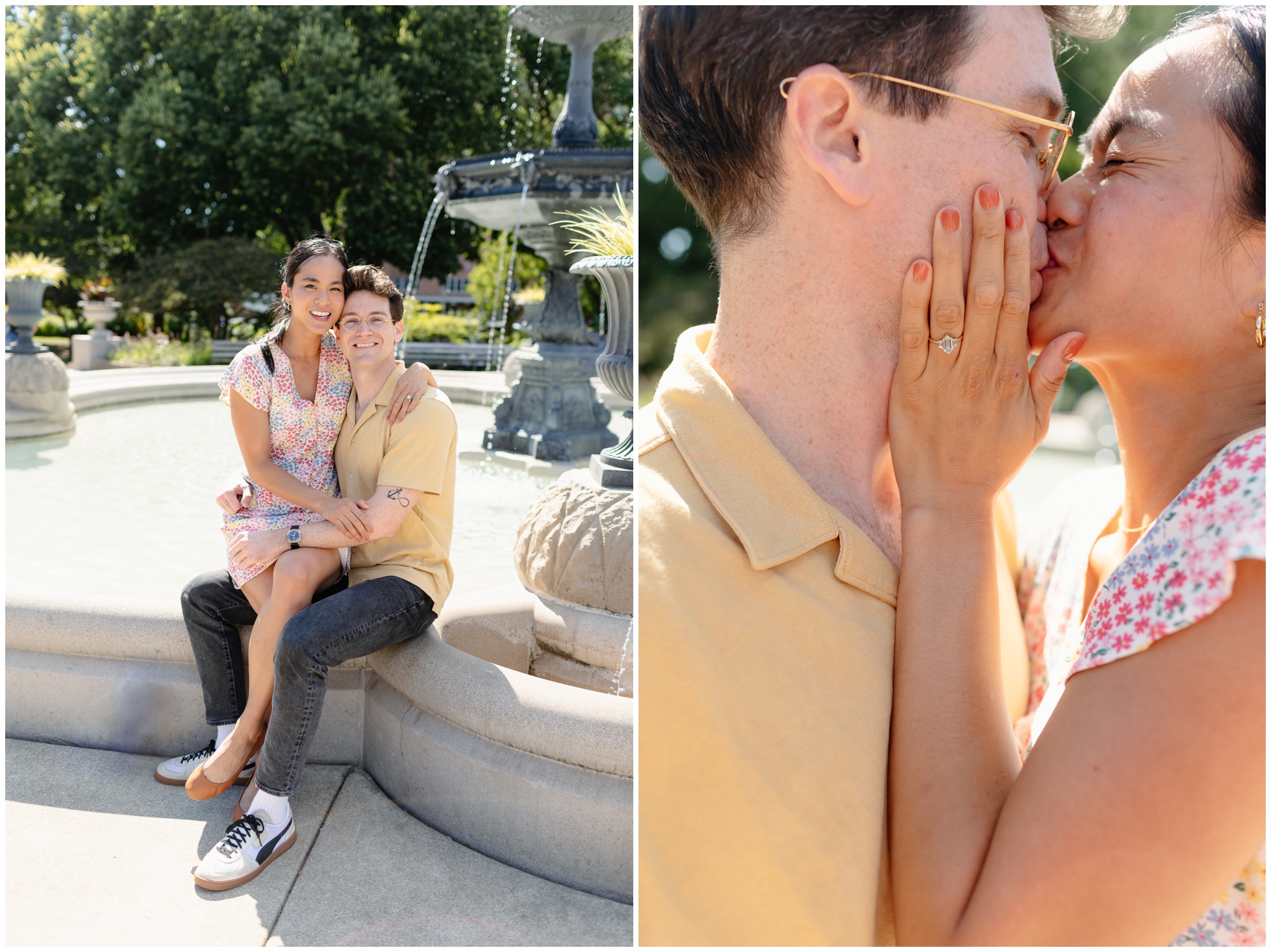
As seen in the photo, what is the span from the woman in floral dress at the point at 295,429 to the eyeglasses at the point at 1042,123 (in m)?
2.16

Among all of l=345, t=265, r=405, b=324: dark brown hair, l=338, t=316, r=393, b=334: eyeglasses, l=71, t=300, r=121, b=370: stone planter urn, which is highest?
l=345, t=265, r=405, b=324: dark brown hair

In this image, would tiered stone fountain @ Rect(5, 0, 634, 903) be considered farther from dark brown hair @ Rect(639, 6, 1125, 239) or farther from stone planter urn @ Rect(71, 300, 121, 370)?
stone planter urn @ Rect(71, 300, 121, 370)

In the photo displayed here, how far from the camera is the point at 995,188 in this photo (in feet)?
4.35

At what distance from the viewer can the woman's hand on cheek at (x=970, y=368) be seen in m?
1.32

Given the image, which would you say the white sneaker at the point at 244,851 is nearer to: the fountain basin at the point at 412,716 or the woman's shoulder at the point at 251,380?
the fountain basin at the point at 412,716

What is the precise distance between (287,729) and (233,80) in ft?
77.9

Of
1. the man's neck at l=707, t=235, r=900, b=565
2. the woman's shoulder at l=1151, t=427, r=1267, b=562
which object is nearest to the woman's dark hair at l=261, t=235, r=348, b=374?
the man's neck at l=707, t=235, r=900, b=565

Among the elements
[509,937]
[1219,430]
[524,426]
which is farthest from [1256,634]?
[524,426]

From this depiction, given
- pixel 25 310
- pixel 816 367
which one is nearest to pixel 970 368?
pixel 816 367

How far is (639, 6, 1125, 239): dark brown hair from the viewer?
1.26 m

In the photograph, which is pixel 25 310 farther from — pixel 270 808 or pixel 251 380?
pixel 270 808

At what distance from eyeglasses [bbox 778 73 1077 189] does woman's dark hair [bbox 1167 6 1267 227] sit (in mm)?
184

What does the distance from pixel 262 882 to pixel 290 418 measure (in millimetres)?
1476

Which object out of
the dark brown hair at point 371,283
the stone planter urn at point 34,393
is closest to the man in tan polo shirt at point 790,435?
the dark brown hair at point 371,283
